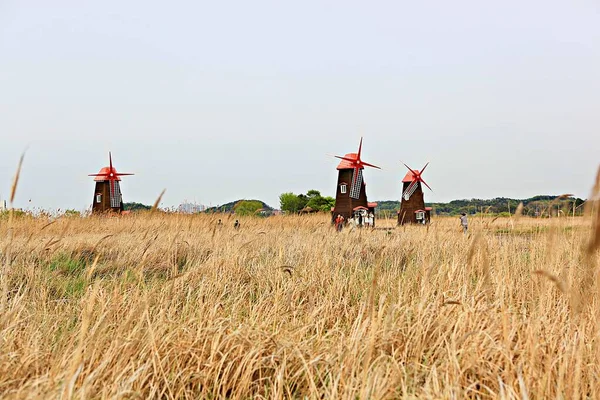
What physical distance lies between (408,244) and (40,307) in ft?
16.8

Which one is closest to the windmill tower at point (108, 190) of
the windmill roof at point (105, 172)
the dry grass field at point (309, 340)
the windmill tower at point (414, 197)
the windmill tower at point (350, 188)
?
the windmill roof at point (105, 172)

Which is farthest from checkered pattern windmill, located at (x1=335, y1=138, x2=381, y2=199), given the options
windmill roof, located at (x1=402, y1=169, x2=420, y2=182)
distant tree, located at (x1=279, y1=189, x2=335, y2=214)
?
distant tree, located at (x1=279, y1=189, x2=335, y2=214)

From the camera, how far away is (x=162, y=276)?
6086 millimetres

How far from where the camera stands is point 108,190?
81.6 ft

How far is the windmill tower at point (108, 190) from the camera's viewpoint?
81.1 feet

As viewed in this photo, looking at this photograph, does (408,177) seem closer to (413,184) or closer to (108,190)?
(413,184)

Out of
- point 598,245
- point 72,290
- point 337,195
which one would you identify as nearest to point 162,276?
point 72,290

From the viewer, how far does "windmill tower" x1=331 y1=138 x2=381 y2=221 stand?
19.8 metres

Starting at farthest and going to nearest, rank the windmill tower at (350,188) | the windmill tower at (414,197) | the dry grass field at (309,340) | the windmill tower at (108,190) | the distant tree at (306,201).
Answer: the distant tree at (306,201)
the windmill tower at (108,190)
the windmill tower at (414,197)
the windmill tower at (350,188)
the dry grass field at (309,340)

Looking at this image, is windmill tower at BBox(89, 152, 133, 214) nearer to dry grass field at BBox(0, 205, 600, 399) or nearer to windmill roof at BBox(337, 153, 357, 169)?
windmill roof at BBox(337, 153, 357, 169)

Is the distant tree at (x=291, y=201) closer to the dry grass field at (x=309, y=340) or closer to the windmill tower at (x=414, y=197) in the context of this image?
the windmill tower at (x=414, y=197)

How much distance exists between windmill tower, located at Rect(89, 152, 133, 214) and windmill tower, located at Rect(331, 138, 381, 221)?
11754 millimetres

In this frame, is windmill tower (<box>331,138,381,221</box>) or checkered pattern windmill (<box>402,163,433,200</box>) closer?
windmill tower (<box>331,138,381,221</box>)

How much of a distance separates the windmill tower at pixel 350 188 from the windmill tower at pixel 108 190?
1175 centimetres
